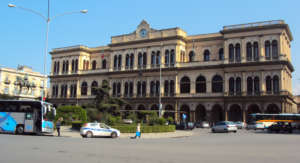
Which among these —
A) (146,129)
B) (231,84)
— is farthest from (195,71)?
(146,129)

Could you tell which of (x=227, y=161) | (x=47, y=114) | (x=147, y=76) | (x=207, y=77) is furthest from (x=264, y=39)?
(x=227, y=161)

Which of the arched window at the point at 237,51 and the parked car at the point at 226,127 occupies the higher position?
the arched window at the point at 237,51

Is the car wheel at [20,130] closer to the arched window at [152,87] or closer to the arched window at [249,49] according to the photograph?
the arched window at [152,87]

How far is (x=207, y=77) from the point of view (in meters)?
52.4

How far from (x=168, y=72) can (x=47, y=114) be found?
1216 inches

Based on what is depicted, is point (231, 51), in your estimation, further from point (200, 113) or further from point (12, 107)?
point (12, 107)

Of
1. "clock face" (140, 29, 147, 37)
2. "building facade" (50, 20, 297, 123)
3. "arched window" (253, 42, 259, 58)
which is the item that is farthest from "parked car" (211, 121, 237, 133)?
"clock face" (140, 29, 147, 37)

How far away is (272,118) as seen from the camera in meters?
45.0

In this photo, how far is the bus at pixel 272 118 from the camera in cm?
4381

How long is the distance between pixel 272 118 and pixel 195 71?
1589 cm

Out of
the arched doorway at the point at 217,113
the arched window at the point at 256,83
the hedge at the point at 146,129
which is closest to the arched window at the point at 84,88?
the arched doorway at the point at 217,113

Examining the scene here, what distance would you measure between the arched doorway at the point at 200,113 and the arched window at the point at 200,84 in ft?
10.5

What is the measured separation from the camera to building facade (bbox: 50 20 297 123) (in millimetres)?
47312

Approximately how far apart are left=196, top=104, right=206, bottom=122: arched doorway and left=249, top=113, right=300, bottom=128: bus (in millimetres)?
9737
